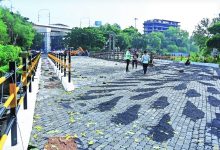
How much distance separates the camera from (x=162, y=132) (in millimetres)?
5938

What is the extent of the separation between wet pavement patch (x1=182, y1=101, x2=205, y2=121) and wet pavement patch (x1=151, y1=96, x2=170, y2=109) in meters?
0.61

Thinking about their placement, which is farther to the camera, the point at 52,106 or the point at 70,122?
the point at 52,106

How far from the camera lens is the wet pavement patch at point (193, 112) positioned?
7237 millimetres

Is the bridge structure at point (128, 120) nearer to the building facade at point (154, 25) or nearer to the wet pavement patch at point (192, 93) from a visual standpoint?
the wet pavement patch at point (192, 93)

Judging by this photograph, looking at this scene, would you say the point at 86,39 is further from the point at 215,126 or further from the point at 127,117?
the point at 215,126

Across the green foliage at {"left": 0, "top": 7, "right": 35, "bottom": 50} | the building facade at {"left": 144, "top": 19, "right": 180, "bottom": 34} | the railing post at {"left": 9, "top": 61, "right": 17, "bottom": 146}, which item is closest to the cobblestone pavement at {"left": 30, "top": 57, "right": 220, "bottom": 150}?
the railing post at {"left": 9, "top": 61, "right": 17, "bottom": 146}

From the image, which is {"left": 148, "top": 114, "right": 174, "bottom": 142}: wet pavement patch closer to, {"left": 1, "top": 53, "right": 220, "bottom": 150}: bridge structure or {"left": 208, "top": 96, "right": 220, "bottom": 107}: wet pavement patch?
{"left": 1, "top": 53, "right": 220, "bottom": 150}: bridge structure

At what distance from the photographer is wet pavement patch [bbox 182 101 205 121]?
23.7 feet

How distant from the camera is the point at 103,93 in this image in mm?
10805

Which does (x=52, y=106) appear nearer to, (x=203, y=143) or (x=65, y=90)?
(x=65, y=90)

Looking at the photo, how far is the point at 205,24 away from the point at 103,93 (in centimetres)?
4899

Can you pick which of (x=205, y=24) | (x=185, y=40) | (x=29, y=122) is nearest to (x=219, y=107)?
(x=29, y=122)

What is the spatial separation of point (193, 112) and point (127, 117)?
190 cm

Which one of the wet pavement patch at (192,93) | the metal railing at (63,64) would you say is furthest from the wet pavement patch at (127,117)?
the metal railing at (63,64)
